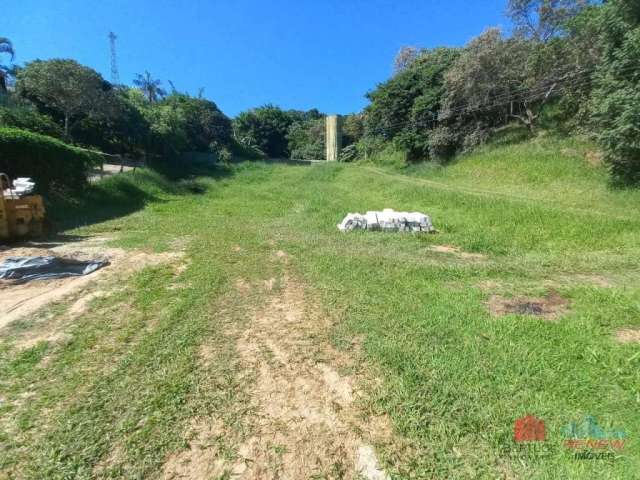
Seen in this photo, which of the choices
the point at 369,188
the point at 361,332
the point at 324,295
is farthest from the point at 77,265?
the point at 369,188

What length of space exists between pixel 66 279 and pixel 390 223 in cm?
645

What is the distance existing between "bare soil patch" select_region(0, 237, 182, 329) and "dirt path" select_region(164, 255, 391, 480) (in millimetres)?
2516

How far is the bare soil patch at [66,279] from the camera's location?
12.2ft

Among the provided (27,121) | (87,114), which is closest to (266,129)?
(87,114)

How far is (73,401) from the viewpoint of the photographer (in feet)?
7.37

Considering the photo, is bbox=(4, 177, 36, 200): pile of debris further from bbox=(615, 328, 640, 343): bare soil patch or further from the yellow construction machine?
bbox=(615, 328, 640, 343): bare soil patch

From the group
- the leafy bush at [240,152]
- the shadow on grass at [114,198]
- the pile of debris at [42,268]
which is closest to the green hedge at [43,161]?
the shadow on grass at [114,198]

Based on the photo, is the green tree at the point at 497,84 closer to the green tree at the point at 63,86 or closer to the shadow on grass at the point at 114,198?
the shadow on grass at the point at 114,198

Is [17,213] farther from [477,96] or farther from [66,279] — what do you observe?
[477,96]

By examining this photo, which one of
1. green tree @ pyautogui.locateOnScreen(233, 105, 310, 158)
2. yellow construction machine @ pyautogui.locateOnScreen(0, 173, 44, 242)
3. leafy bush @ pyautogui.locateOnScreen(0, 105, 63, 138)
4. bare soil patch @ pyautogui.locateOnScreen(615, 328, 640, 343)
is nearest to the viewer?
bare soil patch @ pyautogui.locateOnScreen(615, 328, 640, 343)

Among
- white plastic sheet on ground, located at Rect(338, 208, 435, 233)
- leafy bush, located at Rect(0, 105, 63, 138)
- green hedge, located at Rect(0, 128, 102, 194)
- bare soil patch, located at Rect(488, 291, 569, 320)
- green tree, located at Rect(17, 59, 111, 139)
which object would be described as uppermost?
green tree, located at Rect(17, 59, 111, 139)

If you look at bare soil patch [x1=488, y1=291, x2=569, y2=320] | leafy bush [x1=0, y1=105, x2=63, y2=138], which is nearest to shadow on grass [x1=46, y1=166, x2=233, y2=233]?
leafy bush [x1=0, y1=105, x2=63, y2=138]

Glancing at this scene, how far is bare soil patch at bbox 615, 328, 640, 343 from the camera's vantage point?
302cm

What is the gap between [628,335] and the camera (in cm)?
311
